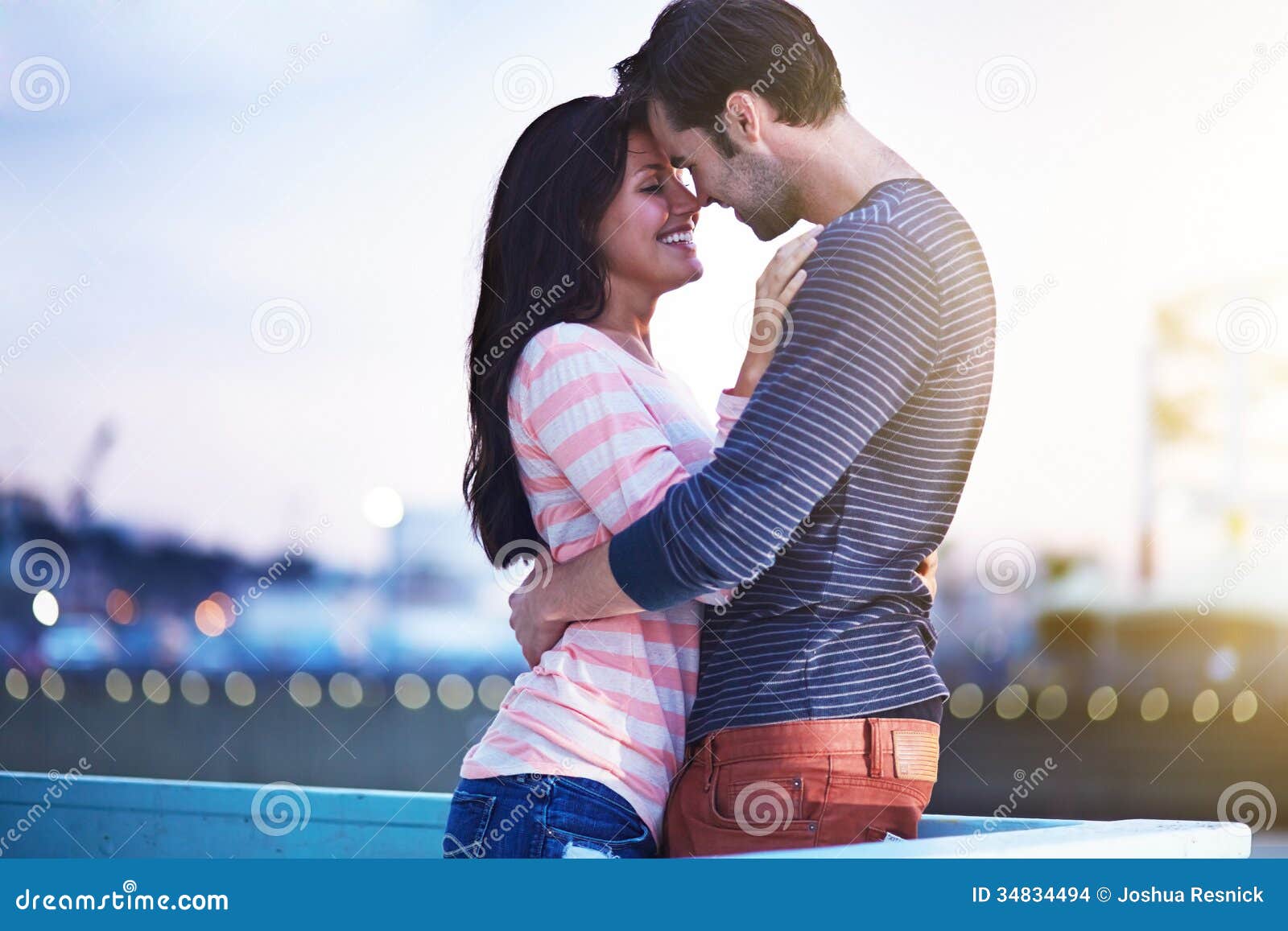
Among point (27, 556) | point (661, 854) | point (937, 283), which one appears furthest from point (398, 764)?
point (937, 283)

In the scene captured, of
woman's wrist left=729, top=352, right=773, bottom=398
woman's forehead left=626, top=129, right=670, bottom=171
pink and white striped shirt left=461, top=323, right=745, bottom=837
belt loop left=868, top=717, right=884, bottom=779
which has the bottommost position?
belt loop left=868, top=717, right=884, bottom=779

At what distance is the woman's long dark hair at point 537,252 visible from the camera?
1.58 m

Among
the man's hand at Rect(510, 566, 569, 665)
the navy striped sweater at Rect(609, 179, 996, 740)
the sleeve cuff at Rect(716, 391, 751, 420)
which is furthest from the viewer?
the man's hand at Rect(510, 566, 569, 665)

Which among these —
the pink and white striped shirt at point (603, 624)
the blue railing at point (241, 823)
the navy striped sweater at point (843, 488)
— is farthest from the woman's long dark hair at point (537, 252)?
the blue railing at point (241, 823)

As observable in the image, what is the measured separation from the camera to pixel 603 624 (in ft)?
4.61

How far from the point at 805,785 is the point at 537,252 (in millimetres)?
758

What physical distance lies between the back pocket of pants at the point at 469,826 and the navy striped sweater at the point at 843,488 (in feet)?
0.88

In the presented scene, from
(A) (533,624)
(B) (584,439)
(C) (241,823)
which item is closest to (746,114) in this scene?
(B) (584,439)

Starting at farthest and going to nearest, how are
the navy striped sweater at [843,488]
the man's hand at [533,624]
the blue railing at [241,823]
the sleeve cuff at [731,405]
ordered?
the blue railing at [241,823]
the man's hand at [533,624]
the sleeve cuff at [731,405]
the navy striped sweater at [843,488]

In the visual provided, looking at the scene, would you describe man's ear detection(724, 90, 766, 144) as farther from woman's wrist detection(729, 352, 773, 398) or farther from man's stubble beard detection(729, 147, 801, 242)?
woman's wrist detection(729, 352, 773, 398)

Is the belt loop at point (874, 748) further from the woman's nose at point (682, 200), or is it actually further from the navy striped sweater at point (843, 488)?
the woman's nose at point (682, 200)

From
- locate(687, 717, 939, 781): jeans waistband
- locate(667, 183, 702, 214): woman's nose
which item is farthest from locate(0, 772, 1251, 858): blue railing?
locate(667, 183, 702, 214): woman's nose

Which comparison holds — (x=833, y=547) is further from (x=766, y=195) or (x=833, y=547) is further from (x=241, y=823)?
(x=241, y=823)

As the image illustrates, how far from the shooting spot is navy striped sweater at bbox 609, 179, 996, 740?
1222mm
